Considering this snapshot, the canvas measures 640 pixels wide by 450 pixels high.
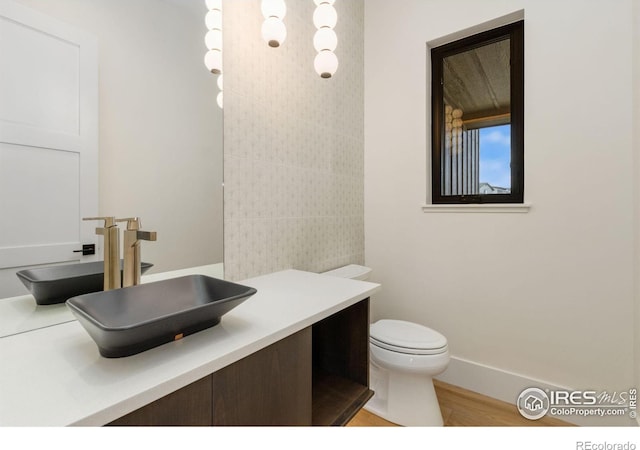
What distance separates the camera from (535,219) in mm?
1664

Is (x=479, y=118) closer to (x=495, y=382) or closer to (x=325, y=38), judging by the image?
(x=325, y=38)

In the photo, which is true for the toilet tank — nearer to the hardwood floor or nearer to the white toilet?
the white toilet

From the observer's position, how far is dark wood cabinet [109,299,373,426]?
2.11 feet

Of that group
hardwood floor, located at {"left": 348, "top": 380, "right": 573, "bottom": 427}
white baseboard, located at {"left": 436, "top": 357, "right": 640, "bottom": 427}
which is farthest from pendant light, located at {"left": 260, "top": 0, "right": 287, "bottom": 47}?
white baseboard, located at {"left": 436, "top": 357, "right": 640, "bottom": 427}

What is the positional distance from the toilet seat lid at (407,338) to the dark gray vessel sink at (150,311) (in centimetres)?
96

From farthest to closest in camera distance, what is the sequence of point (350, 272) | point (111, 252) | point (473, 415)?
point (350, 272) → point (473, 415) → point (111, 252)

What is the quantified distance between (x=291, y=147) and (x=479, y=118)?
1.22 meters

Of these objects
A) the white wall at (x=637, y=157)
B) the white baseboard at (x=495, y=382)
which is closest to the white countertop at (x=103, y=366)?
the white baseboard at (x=495, y=382)

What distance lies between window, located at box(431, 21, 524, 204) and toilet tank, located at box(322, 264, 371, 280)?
70 centimetres

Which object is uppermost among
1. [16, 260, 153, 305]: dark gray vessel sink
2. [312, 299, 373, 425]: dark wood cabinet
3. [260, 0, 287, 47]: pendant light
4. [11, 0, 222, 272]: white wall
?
[260, 0, 287, 47]: pendant light

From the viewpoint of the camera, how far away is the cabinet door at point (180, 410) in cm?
57

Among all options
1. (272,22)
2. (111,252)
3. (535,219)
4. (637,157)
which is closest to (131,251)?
(111,252)
